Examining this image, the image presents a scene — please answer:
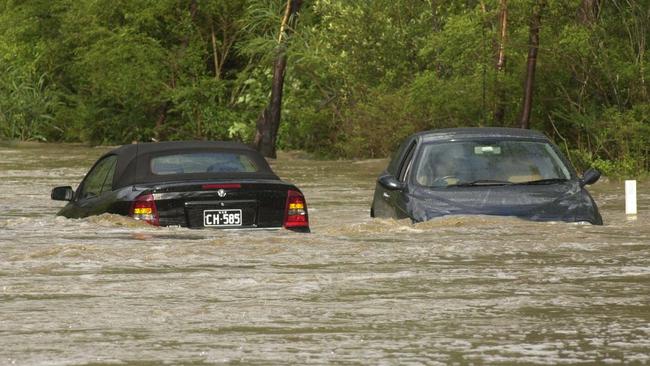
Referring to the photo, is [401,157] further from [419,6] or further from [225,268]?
[419,6]

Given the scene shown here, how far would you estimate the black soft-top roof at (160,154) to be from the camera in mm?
15913

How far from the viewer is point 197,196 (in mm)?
15469

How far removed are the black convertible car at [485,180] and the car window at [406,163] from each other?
1cm

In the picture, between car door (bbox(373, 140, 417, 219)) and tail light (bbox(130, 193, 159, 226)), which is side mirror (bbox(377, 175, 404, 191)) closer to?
car door (bbox(373, 140, 417, 219))

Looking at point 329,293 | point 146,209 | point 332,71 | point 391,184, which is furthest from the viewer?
point 332,71

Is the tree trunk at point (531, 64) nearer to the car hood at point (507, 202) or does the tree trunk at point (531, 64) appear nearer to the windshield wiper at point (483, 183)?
the windshield wiper at point (483, 183)

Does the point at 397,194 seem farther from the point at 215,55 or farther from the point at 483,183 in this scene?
the point at 215,55

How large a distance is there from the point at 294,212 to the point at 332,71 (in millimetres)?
23388

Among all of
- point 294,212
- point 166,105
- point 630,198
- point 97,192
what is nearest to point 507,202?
point 294,212

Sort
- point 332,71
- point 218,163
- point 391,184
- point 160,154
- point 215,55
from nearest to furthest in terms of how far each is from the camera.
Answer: point 160,154 → point 218,163 → point 391,184 → point 332,71 → point 215,55

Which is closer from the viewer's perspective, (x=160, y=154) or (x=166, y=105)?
(x=160, y=154)

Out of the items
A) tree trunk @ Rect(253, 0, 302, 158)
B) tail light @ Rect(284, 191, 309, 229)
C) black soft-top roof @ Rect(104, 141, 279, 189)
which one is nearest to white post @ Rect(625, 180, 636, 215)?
black soft-top roof @ Rect(104, 141, 279, 189)

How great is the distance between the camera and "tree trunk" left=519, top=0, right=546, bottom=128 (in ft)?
102

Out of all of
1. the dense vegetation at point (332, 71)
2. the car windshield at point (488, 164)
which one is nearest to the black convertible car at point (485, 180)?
the car windshield at point (488, 164)
